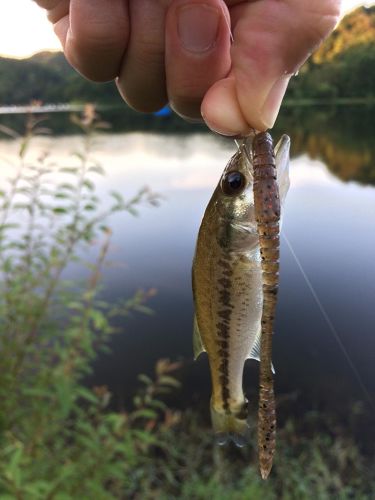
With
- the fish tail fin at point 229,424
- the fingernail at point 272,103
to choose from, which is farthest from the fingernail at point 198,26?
the fish tail fin at point 229,424

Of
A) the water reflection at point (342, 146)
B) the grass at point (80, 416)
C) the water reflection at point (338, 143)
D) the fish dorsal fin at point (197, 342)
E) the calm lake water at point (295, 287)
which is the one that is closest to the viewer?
the fish dorsal fin at point (197, 342)

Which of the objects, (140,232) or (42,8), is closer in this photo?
(42,8)

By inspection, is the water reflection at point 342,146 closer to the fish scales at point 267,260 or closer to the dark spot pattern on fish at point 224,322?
the dark spot pattern on fish at point 224,322

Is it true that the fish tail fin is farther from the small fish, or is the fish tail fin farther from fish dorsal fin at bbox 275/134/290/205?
fish dorsal fin at bbox 275/134/290/205

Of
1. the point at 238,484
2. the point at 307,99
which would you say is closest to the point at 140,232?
the point at 238,484

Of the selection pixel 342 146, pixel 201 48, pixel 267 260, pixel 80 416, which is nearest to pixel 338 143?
pixel 342 146

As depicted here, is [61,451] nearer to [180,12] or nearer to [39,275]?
[39,275]

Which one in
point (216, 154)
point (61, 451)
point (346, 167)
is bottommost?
point (61, 451)
